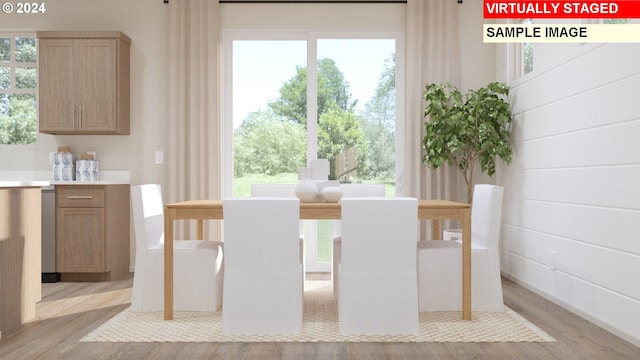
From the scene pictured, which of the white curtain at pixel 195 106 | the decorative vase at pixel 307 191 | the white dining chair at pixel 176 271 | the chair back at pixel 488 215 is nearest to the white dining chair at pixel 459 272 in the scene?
the chair back at pixel 488 215

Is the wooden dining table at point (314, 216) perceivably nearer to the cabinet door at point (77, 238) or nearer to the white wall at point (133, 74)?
the cabinet door at point (77, 238)

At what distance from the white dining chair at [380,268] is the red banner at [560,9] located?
1.75 metres

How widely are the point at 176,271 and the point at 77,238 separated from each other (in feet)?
5.52

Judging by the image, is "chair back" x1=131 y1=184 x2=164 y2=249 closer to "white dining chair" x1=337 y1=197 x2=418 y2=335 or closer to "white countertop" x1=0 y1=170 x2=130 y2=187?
"white dining chair" x1=337 y1=197 x2=418 y2=335

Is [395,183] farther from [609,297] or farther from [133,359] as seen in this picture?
[133,359]

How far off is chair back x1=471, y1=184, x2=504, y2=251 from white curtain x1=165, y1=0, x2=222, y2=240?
99.8 inches

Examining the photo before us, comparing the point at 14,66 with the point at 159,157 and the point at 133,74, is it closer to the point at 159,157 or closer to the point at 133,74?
the point at 133,74

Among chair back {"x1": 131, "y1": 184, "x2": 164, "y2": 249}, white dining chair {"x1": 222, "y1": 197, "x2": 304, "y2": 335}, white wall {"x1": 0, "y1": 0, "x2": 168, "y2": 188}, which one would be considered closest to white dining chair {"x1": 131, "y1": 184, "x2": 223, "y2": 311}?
chair back {"x1": 131, "y1": 184, "x2": 164, "y2": 249}

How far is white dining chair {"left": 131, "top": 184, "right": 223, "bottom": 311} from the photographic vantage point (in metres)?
3.52

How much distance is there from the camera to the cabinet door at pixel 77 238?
4727 mm

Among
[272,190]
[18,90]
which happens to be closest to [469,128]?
[272,190]

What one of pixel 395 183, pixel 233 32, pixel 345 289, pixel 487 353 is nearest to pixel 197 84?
pixel 233 32

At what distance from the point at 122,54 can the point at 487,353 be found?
13.4 ft

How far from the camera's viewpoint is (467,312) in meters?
3.31
